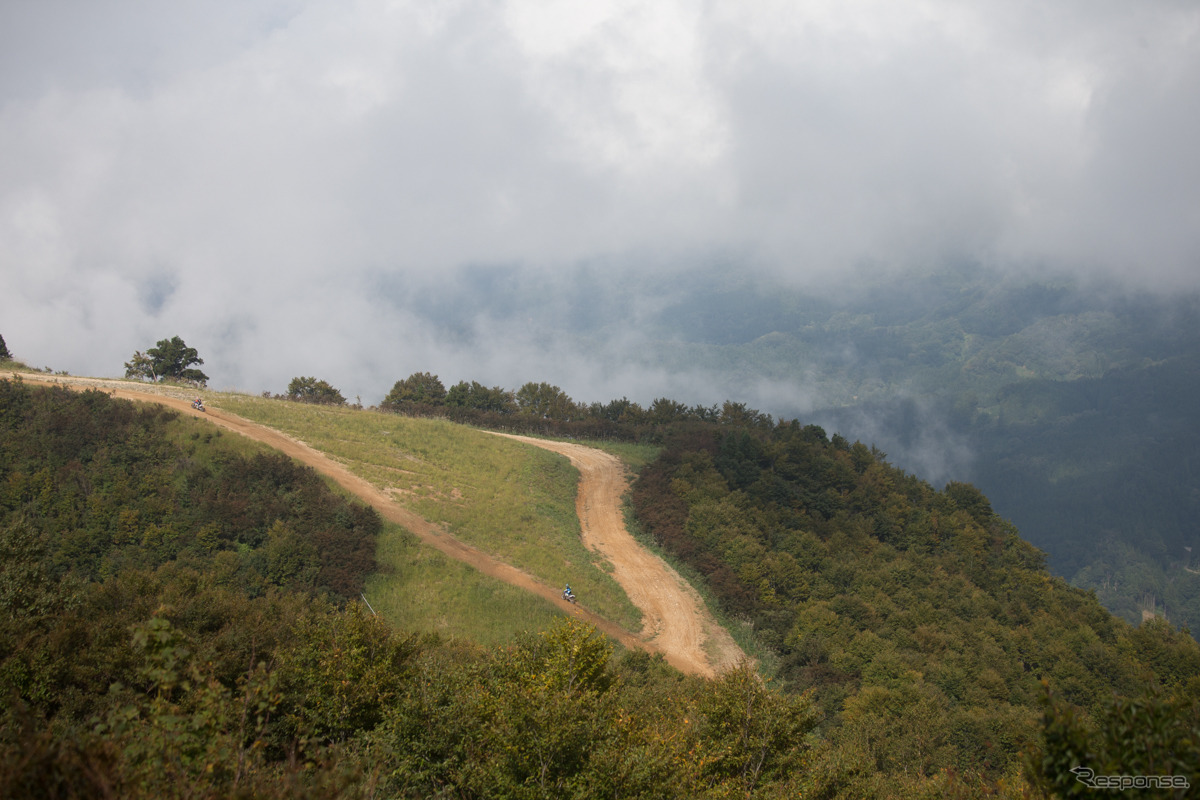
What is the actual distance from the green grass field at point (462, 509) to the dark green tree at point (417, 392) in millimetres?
13872

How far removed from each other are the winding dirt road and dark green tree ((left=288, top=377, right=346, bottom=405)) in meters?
14.5

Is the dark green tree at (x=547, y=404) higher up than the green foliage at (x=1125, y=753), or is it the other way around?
the dark green tree at (x=547, y=404)

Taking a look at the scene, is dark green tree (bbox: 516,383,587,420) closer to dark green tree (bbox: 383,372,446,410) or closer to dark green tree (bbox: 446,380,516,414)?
dark green tree (bbox: 446,380,516,414)

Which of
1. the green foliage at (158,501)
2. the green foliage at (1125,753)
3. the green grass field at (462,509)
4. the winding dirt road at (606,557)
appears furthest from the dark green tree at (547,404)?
the green foliage at (1125,753)

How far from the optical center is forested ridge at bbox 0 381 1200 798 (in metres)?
8.75

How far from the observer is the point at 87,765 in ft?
21.2

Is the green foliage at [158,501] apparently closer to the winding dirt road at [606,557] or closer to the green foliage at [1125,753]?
the winding dirt road at [606,557]

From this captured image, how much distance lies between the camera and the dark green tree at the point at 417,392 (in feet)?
220

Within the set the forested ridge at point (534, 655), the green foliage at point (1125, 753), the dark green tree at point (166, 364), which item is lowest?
the forested ridge at point (534, 655)

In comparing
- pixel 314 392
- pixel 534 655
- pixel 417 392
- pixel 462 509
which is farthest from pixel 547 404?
pixel 534 655

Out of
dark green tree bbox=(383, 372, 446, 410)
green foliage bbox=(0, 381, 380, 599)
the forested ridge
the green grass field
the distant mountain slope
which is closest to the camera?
the forested ridge

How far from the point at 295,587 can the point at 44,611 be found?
11886mm

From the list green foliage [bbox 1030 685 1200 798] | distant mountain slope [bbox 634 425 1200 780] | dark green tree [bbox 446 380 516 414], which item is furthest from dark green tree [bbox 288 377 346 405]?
green foliage [bbox 1030 685 1200 798]

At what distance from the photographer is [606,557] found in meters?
39.6
